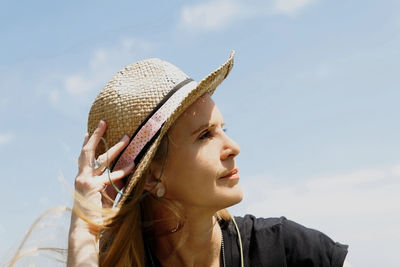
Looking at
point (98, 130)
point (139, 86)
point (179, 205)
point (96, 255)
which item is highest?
point (139, 86)

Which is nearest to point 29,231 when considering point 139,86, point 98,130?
point 98,130

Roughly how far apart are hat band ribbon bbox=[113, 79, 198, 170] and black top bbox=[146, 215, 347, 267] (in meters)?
0.81

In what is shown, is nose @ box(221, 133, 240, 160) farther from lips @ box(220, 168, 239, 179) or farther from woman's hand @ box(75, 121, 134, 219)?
woman's hand @ box(75, 121, 134, 219)

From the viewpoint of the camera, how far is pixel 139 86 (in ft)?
12.5

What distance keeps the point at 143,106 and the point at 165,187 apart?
539 millimetres

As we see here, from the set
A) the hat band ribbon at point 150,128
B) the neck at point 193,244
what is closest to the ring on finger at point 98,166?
the hat band ribbon at point 150,128

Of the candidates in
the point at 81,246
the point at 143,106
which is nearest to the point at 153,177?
the point at 143,106

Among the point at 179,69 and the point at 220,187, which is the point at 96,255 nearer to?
the point at 220,187

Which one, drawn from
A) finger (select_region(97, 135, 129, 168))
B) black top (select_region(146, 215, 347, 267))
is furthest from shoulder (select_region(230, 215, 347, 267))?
finger (select_region(97, 135, 129, 168))

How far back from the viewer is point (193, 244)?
4.01m

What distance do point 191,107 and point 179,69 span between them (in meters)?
0.42

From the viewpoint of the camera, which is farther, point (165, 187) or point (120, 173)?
point (165, 187)

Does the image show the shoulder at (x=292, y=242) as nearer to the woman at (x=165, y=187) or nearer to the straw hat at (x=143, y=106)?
the woman at (x=165, y=187)

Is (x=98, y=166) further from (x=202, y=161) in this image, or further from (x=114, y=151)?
(x=202, y=161)
